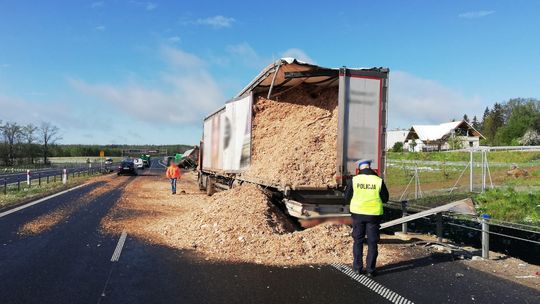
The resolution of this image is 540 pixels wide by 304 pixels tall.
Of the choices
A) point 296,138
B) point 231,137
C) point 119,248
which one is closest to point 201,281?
point 119,248

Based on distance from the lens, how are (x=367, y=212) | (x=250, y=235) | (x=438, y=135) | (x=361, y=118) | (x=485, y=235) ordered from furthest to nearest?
(x=438, y=135) < (x=361, y=118) < (x=250, y=235) < (x=485, y=235) < (x=367, y=212)

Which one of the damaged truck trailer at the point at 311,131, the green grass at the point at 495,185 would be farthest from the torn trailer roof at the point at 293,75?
the green grass at the point at 495,185

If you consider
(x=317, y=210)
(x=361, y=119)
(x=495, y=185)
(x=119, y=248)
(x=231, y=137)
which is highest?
(x=361, y=119)

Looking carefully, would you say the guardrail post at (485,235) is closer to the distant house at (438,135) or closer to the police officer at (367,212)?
the police officer at (367,212)

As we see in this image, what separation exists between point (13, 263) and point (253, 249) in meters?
3.85

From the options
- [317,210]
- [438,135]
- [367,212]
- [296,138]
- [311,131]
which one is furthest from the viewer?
[438,135]

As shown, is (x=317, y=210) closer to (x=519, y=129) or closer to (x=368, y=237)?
(x=368, y=237)

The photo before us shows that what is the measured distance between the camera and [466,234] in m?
11.8

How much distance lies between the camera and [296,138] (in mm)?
10141

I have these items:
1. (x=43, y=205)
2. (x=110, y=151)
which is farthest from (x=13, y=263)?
(x=110, y=151)

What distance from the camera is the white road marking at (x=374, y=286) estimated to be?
559cm

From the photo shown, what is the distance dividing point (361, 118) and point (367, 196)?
2.74 m

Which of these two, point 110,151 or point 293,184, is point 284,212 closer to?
point 293,184

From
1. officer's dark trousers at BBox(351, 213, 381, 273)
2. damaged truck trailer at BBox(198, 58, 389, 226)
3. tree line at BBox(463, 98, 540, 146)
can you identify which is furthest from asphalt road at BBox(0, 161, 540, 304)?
tree line at BBox(463, 98, 540, 146)
